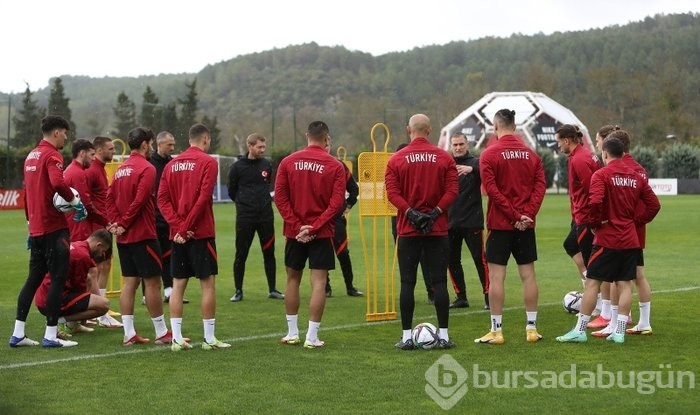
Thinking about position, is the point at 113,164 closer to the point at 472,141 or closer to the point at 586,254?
the point at 586,254

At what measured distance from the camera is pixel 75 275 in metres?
9.85

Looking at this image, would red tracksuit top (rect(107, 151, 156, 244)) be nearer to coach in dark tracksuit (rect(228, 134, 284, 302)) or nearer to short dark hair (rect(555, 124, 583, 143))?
coach in dark tracksuit (rect(228, 134, 284, 302))

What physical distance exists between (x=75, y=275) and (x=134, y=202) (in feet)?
3.67

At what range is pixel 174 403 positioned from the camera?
6941 mm

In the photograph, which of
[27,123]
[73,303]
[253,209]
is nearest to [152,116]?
[27,123]

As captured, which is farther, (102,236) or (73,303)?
(102,236)

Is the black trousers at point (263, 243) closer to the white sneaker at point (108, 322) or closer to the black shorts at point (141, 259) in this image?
the white sneaker at point (108, 322)

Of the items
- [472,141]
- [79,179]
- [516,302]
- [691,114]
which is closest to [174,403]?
[79,179]

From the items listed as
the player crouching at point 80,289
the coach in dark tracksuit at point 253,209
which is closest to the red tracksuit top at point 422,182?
the player crouching at point 80,289

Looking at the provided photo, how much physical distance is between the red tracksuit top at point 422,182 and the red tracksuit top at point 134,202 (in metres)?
2.39

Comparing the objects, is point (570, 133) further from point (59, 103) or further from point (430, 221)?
point (59, 103)

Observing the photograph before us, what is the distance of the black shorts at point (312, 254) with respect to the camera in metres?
9.24

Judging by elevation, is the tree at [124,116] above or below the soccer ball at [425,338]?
above

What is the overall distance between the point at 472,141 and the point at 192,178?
85.5 meters
